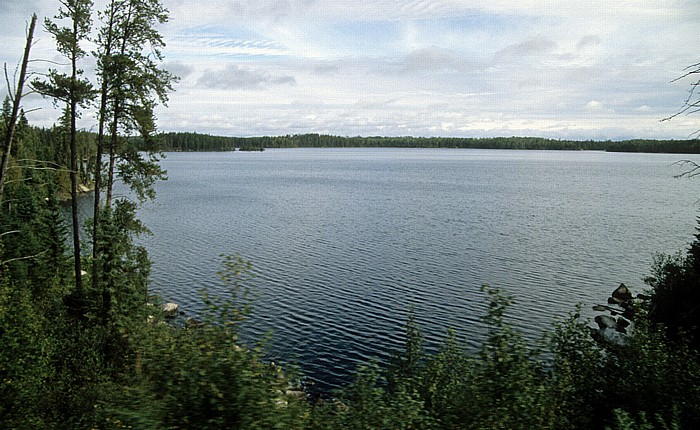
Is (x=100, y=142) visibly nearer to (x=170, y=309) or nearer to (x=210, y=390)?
(x=170, y=309)

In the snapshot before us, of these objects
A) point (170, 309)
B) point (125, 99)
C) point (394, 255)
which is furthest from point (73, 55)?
point (394, 255)

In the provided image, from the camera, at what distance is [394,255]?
37.8 m

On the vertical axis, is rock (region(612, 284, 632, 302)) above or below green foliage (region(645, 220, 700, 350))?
below

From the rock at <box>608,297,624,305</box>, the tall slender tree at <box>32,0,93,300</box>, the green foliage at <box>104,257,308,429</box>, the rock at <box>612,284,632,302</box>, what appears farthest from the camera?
the rock at <box>612,284,632,302</box>

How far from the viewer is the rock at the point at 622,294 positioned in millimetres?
28062

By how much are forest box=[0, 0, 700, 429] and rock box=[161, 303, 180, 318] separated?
96 cm

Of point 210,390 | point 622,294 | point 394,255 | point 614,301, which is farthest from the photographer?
point 394,255

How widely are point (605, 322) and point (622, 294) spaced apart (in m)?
4.14

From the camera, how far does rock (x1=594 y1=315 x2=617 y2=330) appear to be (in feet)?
81.9

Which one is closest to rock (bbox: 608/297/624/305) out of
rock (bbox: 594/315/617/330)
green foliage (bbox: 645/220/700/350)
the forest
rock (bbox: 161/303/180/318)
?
the forest

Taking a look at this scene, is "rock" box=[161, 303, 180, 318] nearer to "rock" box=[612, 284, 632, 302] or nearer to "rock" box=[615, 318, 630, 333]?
"rock" box=[615, 318, 630, 333]

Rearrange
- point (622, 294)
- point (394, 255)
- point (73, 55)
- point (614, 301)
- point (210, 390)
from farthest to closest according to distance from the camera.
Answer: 1. point (394, 255)
2. point (622, 294)
3. point (614, 301)
4. point (73, 55)
5. point (210, 390)

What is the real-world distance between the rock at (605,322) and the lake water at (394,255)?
1.60 metres

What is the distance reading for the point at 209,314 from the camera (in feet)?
19.0
